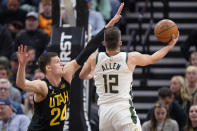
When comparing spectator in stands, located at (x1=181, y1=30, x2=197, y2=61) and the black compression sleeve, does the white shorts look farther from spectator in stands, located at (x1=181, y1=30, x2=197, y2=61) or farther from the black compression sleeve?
spectator in stands, located at (x1=181, y1=30, x2=197, y2=61)

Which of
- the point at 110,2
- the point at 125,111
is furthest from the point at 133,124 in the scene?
the point at 110,2

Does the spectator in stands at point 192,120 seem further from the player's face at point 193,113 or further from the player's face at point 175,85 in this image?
the player's face at point 175,85

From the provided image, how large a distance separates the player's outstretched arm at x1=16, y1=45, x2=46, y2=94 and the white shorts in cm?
87

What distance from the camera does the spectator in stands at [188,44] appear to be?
13.7 meters

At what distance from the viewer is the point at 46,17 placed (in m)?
14.2

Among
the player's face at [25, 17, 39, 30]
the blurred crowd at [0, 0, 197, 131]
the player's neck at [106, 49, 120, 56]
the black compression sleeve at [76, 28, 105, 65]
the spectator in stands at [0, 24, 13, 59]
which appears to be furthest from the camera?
the spectator in stands at [0, 24, 13, 59]

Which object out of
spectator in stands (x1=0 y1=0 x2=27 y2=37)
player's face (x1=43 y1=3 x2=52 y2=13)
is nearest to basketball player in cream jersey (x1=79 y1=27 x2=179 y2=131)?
player's face (x1=43 y1=3 x2=52 y2=13)

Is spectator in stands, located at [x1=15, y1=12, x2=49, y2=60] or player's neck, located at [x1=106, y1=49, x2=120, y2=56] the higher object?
spectator in stands, located at [x1=15, y1=12, x2=49, y2=60]

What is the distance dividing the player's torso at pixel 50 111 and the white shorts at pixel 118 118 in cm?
67

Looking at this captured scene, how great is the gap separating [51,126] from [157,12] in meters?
8.12

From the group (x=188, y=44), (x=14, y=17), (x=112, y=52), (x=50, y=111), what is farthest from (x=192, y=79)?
(x=14, y=17)

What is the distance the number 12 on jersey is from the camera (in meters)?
7.65

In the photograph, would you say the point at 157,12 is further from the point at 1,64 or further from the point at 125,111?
the point at 125,111

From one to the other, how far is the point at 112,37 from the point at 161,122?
3.92 meters
